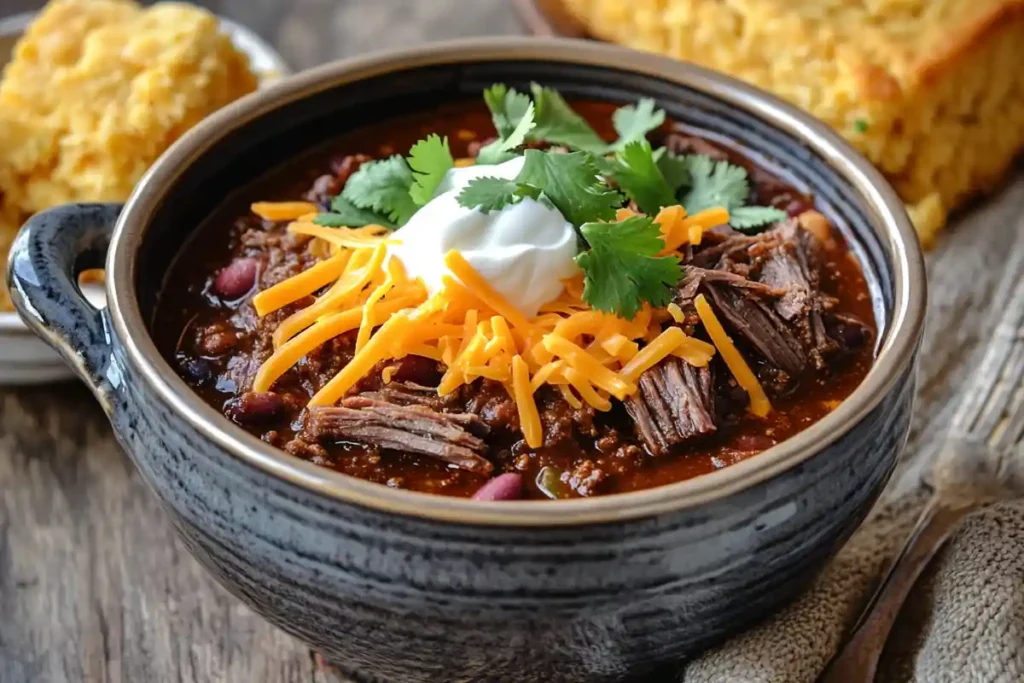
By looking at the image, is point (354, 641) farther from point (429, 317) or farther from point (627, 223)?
point (627, 223)

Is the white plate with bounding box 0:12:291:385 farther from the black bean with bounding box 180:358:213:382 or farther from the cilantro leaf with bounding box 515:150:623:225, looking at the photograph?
the cilantro leaf with bounding box 515:150:623:225

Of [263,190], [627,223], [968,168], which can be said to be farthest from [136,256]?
[968,168]

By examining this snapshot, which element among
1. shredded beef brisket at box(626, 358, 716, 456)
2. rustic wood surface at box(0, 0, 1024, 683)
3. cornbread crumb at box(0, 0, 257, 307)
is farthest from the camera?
cornbread crumb at box(0, 0, 257, 307)

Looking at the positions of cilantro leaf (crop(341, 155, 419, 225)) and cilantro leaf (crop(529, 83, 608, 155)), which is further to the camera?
cilantro leaf (crop(529, 83, 608, 155))

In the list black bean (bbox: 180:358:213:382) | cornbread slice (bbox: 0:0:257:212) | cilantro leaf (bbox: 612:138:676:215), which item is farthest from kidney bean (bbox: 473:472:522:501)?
cornbread slice (bbox: 0:0:257:212)

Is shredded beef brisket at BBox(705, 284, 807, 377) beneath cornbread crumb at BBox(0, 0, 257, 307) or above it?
above

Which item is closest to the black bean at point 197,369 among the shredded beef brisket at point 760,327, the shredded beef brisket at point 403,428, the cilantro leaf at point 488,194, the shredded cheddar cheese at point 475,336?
the shredded cheddar cheese at point 475,336

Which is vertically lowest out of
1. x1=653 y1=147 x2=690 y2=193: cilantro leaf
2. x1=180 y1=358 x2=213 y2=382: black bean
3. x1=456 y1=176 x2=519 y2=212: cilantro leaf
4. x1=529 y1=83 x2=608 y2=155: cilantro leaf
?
x1=180 y1=358 x2=213 y2=382: black bean

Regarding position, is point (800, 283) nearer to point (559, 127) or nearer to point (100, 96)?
point (559, 127)
